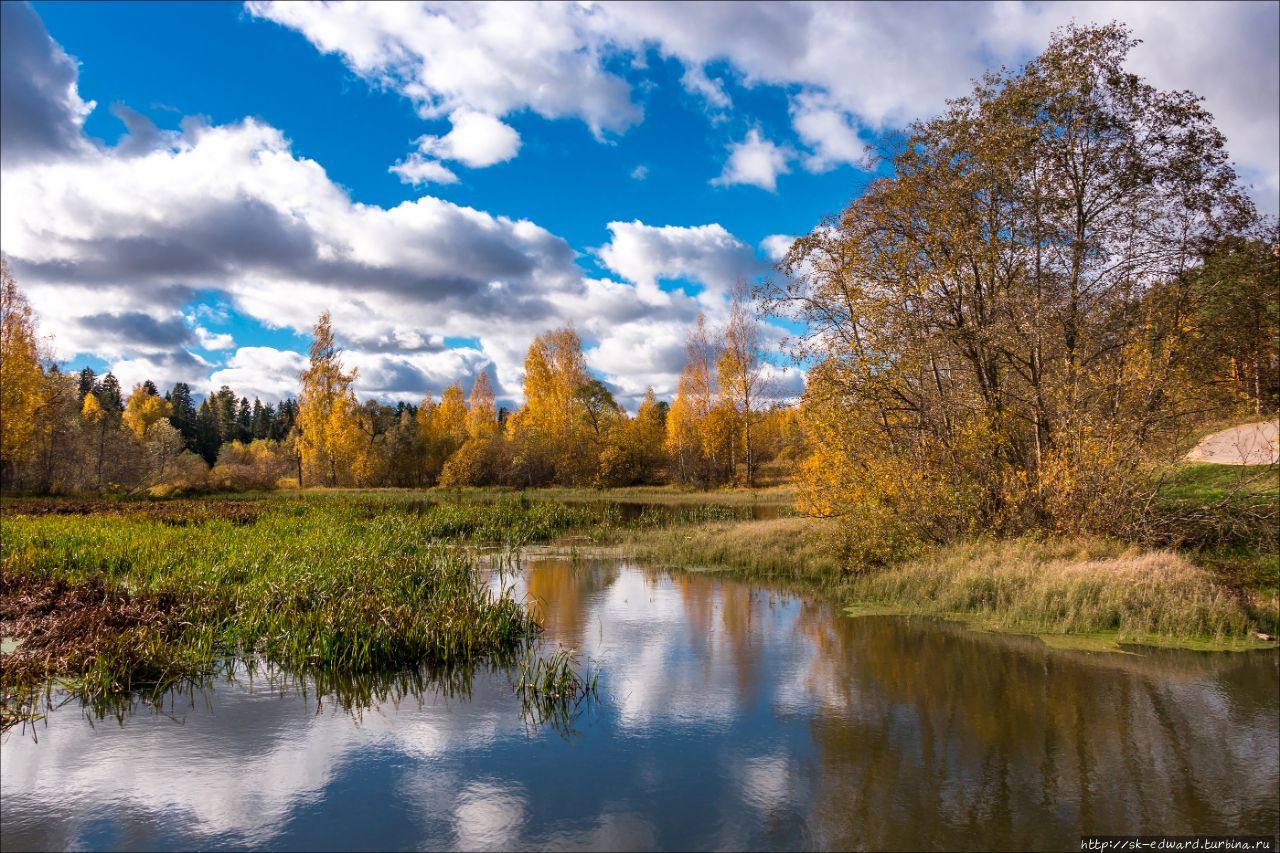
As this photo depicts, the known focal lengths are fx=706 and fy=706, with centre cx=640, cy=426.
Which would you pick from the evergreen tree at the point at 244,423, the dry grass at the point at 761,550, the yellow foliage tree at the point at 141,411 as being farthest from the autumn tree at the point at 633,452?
the evergreen tree at the point at 244,423

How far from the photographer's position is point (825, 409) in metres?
15.9

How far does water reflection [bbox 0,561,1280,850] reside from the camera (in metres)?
5.47

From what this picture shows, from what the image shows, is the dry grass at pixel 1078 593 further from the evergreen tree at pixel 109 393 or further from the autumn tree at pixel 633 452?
the evergreen tree at pixel 109 393

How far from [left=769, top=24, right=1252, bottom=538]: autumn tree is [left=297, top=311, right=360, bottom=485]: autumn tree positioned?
42.9 meters

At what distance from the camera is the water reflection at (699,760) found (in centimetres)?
547

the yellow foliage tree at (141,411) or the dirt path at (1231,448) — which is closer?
the dirt path at (1231,448)

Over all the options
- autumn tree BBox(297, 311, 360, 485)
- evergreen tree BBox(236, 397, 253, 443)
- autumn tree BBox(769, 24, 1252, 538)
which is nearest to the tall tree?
autumn tree BBox(297, 311, 360, 485)

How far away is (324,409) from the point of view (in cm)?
5088

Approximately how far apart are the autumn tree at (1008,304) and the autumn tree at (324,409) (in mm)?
42878

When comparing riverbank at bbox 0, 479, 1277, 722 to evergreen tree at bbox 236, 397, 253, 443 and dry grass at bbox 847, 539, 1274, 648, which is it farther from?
evergreen tree at bbox 236, 397, 253, 443

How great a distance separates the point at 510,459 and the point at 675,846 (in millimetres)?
49627

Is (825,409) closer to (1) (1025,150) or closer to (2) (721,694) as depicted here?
(1) (1025,150)

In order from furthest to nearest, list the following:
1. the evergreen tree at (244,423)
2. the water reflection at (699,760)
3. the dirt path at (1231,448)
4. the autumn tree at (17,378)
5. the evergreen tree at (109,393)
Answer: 1. the evergreen tree at (244,423)
2. the evergreen tree at (109,393)
3. the autumn tree at (17,378)
4. the dirt path at (1231,448)
5. the water reflection at (699,760)

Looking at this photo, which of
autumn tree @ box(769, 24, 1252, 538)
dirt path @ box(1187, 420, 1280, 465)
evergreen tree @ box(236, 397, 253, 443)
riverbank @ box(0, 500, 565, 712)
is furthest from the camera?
evergreen tree @ box(236, 397, 253, 443)
